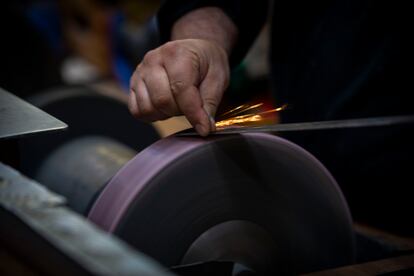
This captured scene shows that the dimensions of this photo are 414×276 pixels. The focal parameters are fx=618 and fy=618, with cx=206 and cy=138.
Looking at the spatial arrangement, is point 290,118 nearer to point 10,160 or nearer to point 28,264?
point 10,160

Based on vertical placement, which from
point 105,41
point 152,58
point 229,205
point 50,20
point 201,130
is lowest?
point 229,205

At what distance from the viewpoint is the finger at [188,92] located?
2.85ft

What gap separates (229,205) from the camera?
85 centimetres

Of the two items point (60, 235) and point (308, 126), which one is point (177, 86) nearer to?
point (308, 126)

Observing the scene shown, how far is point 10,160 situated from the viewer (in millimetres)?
859

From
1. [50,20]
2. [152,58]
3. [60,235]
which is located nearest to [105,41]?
[50,20]

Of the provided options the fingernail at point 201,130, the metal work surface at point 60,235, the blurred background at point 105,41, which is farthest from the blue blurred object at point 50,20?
the metal work surface at point 60,235

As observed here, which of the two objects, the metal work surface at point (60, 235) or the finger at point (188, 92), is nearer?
the metal work surface at point (60, 235)

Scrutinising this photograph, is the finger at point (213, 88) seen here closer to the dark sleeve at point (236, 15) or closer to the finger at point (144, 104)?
the finger at point (144, 104)

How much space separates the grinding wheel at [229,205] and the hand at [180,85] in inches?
2.3

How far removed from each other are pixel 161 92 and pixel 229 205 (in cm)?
20

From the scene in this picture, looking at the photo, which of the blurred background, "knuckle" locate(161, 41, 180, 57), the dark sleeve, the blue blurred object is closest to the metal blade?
"knuckle" locate(161, 41, 180, 57)

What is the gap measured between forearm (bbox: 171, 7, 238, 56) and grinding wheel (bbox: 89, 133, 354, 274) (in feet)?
1.18

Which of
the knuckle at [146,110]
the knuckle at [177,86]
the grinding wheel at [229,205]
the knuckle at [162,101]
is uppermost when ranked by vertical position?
the knuckle at [177,86]
